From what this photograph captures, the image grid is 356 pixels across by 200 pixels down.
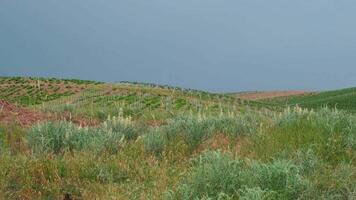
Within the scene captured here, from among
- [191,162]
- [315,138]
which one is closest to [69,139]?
[191,162]

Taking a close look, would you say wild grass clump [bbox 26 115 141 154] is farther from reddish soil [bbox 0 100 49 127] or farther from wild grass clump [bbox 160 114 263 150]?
reddish soil [bbox 0 100 49 127]

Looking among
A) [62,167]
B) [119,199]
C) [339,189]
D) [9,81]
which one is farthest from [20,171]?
[9,81]

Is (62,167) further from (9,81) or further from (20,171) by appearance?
(9,81)

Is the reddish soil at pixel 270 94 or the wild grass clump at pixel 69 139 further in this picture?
the reddish soil at pixel 270 94

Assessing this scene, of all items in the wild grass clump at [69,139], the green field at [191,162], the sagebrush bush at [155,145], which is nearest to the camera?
the green field at [191,162]

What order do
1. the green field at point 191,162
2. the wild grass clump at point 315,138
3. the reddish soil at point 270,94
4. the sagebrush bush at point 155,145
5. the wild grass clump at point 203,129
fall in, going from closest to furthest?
the green field at point 191,162
the wild grass clump at point 315,138
the sagebrush bush at point 155,145
the wild grass clump at point 203,129
the reddish soil at point 270,94

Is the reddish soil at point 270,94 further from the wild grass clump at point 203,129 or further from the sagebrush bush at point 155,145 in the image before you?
the sagebrush bush at point 155,145

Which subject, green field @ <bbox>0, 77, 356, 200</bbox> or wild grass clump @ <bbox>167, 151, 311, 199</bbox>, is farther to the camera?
green field @ <bbox>0, 77, 356, 200</bbox>

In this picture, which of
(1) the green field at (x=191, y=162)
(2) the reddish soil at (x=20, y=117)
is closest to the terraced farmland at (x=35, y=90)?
(2) the reddish soil at (x=20, y=117)

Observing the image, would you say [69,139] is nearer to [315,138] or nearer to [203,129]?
[203,129]

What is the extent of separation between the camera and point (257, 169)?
20.3 ft

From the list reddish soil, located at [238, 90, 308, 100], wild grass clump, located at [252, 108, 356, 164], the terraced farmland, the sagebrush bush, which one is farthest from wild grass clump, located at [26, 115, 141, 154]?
reddish soil, located at [238, 90, 308, 100]

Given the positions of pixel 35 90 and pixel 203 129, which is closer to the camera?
pixel 203 129

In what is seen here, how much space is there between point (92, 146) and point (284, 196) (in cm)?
451
